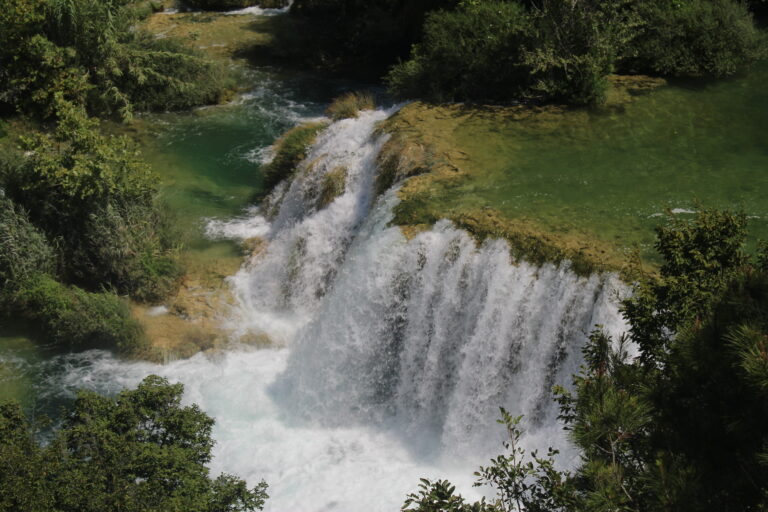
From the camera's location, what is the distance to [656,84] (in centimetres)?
2078

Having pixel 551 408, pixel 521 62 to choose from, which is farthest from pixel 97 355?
pixel 521 62

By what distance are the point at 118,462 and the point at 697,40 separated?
17955 mm

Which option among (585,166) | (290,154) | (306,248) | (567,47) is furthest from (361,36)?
(585,166)

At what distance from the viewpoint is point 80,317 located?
16344 mm

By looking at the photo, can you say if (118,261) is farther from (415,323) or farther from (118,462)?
(118,462)

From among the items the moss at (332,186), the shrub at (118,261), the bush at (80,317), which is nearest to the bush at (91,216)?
the shrub at (118,261)

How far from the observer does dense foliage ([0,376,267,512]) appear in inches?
364

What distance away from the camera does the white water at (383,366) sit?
13.2m

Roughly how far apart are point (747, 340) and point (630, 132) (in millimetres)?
13312

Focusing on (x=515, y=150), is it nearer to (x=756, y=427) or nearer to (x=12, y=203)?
(x=12, y=203)

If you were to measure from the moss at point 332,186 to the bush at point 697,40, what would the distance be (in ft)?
27.7

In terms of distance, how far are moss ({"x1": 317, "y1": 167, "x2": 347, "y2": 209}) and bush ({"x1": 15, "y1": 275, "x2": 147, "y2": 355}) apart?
501cm

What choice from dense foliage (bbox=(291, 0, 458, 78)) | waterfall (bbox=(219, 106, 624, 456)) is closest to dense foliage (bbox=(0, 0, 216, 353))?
waterfall (bbox=(219, 106, 624, 456))

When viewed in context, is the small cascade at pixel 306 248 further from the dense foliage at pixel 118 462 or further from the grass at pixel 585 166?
the dense foliage at pixel 118 462
